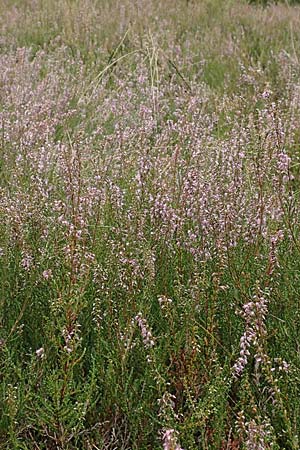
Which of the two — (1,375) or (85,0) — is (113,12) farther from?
(1,375)

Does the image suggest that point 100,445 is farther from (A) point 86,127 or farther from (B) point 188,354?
(A) point 86,127

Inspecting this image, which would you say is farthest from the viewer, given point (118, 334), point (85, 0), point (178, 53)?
point (85, 0)

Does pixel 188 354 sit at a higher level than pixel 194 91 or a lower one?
higher

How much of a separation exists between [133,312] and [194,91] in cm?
334

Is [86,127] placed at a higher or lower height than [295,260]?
lower

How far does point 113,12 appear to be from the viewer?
25.2ft

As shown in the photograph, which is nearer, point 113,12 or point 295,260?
point 295,260

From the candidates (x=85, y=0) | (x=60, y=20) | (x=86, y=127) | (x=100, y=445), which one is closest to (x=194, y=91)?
(x=86, y=127)

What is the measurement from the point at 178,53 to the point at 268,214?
13.1 ft

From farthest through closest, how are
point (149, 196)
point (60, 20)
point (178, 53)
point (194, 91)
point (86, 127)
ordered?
point (60, 20)
point (178, 53)
point (194, 91)
point (86, 127)
point (149, 196)

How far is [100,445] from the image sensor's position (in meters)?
2.02

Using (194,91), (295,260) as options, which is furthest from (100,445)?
(194,91)

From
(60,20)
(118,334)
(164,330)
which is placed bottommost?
(60,20)

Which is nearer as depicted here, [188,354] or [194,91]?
→ [188,354]
